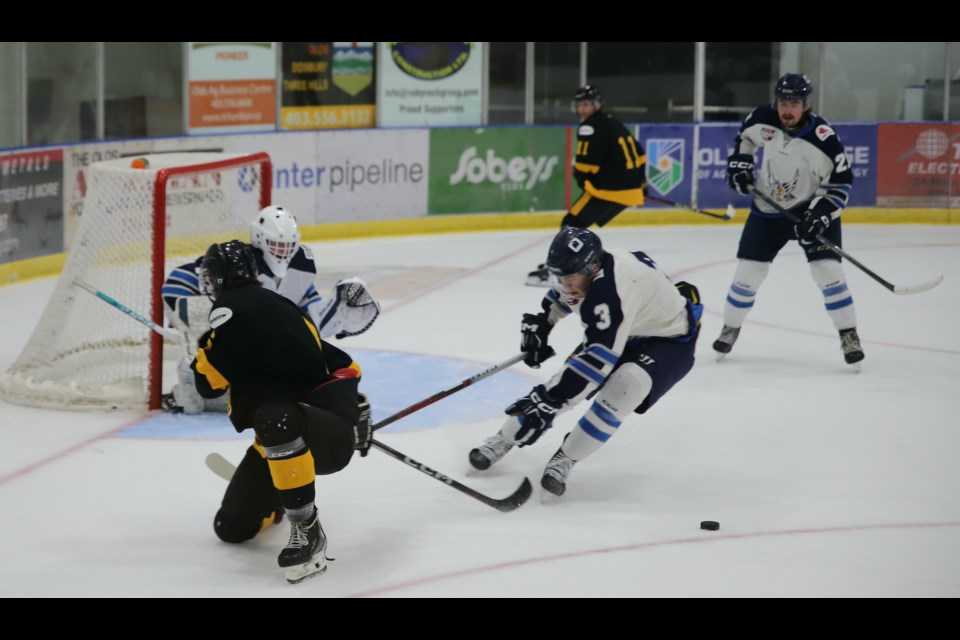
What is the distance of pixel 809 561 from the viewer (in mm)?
3932

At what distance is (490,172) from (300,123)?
150 cm

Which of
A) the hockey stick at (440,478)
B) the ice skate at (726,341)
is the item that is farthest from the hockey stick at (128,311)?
the ice skate at (726,341)

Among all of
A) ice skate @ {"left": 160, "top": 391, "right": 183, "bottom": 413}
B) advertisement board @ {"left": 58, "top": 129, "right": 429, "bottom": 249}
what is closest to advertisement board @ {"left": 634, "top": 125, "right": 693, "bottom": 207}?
advertisement board @ {"left": 58, "top": 129, "right": 429, "bottom": 249}

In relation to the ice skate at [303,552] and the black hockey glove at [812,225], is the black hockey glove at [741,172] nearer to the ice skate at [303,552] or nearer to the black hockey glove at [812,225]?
the black hockey glove at [812,225]

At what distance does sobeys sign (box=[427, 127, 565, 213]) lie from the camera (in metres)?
10.9

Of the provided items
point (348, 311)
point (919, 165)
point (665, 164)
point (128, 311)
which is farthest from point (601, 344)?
point (919, 165)

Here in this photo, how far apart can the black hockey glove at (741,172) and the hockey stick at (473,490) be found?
7.98 feet

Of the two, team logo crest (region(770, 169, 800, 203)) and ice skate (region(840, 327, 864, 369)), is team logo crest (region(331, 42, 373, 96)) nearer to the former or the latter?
team logo crest (region(770, 169, 800, 203))

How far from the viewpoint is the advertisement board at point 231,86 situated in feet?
32.3

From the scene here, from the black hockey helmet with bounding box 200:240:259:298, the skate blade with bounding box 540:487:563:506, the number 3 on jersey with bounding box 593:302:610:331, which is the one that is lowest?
the skate blade with bounding box 540:487:563:506

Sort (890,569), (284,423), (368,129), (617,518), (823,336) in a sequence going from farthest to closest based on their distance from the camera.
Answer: (368,129) < (823,336) < (617,518) < (890,569) < (284,423)

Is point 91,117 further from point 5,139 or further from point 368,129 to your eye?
point 368,129

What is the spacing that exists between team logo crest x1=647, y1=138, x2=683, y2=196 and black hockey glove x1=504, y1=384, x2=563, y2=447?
6.98 metres
